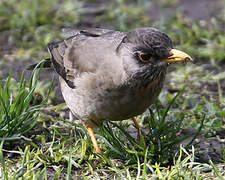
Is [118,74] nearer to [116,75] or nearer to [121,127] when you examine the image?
[116,75]

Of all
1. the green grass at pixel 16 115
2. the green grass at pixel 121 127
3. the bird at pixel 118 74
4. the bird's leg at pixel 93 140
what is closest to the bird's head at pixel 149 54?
the bird at pixel 118 74

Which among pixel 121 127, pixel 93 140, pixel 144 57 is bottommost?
pixel 93 140

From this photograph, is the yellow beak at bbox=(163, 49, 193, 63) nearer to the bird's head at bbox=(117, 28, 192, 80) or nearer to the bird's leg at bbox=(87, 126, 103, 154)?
the bird's head at bbox=(117, 28, 192, 80)

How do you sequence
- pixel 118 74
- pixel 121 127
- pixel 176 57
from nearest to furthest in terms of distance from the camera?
pixel 176 57
pixel 118 74
pixel 121 127

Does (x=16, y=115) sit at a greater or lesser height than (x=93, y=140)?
greater

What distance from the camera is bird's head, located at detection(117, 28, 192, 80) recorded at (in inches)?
185

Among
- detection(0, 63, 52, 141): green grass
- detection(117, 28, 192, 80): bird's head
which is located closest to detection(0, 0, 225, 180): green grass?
detection(0, 63, 52, 141): green grass

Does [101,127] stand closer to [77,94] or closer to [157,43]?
[77,94]

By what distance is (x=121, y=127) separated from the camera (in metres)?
5.16

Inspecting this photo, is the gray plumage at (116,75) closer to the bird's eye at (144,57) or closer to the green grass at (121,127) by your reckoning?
the bird's eye at (144,57)

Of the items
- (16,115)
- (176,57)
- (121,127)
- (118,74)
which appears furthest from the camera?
(16,115)

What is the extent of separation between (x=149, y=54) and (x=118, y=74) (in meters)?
0.39

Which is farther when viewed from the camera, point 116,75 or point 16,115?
point 16,115

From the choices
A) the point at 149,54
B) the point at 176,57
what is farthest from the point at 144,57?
the point at 176,57
